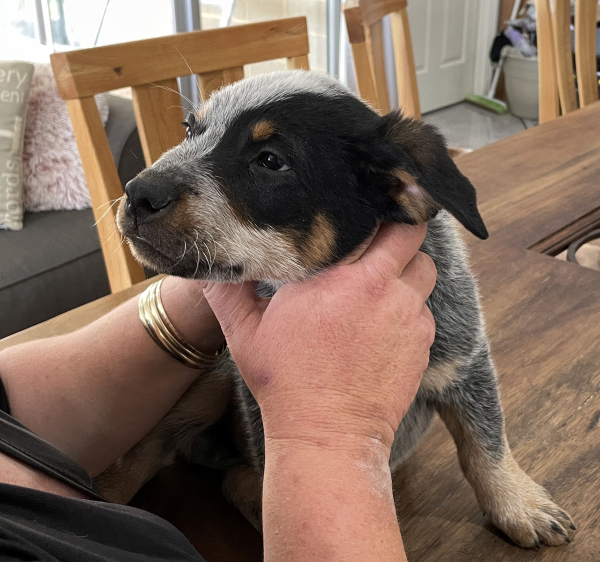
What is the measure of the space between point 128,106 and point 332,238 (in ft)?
7.04

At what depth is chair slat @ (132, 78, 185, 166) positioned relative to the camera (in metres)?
1.52

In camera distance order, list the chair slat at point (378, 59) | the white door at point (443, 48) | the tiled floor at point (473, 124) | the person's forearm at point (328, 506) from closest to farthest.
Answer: the person's forearm at point (328, 506)
the chair slat at point (378, 59)
the tiled floor at point (473, 124)
the white door at point (443, 48)

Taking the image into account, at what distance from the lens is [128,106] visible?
2.74m

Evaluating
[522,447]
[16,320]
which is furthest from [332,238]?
[16,320]

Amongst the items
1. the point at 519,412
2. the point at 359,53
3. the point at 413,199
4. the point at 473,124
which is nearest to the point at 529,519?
the point at 519,412

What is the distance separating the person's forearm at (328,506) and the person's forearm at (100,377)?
1.13ft

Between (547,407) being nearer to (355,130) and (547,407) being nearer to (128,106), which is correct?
(355,130)

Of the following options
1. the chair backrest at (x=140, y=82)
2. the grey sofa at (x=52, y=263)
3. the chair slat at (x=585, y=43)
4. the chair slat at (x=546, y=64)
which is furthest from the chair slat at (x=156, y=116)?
the chair slat at (x=585, y=43)

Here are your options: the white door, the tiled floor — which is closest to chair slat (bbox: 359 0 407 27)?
the tiled floor

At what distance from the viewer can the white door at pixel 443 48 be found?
5.32m

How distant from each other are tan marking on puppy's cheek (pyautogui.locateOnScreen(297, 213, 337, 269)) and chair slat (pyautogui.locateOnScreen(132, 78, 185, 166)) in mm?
805

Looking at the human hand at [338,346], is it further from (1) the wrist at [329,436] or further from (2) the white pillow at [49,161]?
(2) the white pillow at [49,161]

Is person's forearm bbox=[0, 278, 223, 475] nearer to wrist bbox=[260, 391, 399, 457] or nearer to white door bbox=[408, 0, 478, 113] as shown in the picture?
wrist bbox=[260, 391, 399, 457]

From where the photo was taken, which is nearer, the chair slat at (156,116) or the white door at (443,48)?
the chair slat at (156,116)
